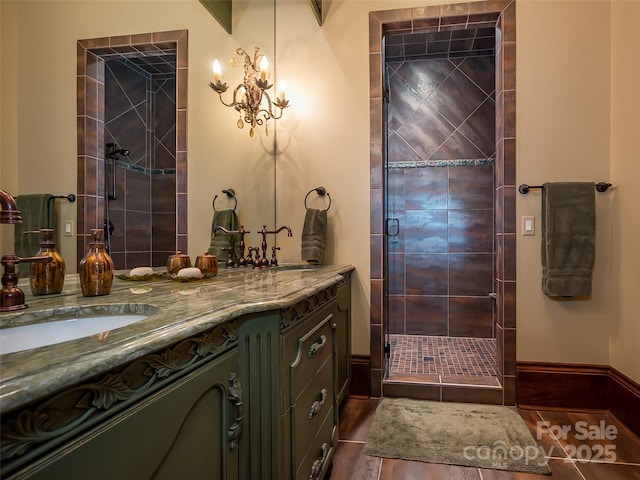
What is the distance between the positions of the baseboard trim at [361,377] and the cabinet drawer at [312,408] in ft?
2.71

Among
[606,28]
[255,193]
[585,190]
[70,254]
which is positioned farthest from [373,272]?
[606,28]

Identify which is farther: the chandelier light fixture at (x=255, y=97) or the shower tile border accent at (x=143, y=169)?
the chandelier light fixture at (x=255, y=97)

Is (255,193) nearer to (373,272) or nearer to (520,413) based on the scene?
(373,272)

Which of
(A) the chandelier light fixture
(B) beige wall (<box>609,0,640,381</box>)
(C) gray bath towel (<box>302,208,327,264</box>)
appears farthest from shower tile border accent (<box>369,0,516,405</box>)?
(A) the chandelier light fixture

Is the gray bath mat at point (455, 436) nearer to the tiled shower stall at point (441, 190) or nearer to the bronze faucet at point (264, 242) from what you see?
the bronze faucet at point (264, 242)

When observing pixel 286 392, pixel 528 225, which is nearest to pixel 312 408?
pixel 286 392

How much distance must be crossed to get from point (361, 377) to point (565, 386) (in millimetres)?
1275

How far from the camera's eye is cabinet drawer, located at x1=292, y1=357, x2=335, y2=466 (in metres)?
1.29

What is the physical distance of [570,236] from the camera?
7.73 ft

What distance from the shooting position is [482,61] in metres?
3.94

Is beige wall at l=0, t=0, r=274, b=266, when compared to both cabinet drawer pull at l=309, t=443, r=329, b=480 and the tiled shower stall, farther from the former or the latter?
the tiled shower stall

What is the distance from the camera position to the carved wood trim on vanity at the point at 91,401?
1.42 feet

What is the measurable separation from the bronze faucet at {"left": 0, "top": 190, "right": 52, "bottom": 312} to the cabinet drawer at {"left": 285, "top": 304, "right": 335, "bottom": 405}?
69cm

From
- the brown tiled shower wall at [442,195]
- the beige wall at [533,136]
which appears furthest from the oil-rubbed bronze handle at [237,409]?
the brown tiled shower wall at [442,195]
